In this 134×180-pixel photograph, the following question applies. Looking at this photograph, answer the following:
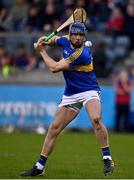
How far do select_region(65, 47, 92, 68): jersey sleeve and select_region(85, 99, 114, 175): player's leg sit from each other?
64 cm

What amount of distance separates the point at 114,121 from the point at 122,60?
2.76 m

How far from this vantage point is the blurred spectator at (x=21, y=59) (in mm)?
26250

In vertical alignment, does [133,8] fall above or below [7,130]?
above

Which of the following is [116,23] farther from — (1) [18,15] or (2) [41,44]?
(2) [41,44]

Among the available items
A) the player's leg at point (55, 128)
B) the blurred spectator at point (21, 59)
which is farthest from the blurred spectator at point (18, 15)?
the player's leg at point (55, 128)

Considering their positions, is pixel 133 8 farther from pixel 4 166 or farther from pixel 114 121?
pixel 4 166

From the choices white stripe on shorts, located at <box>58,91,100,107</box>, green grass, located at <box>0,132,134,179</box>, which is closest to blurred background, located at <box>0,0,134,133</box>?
green grass, located at <box>0,132,134,179</box>

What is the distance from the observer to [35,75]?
26.0 m

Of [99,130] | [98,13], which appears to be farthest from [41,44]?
[98,13]

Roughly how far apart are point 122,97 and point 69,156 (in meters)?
7.79

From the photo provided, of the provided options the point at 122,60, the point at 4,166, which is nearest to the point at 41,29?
the point at 122,60

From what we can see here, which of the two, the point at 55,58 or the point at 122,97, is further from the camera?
the point at 55,58

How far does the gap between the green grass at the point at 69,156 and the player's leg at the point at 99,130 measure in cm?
19

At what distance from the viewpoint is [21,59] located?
26.4m
